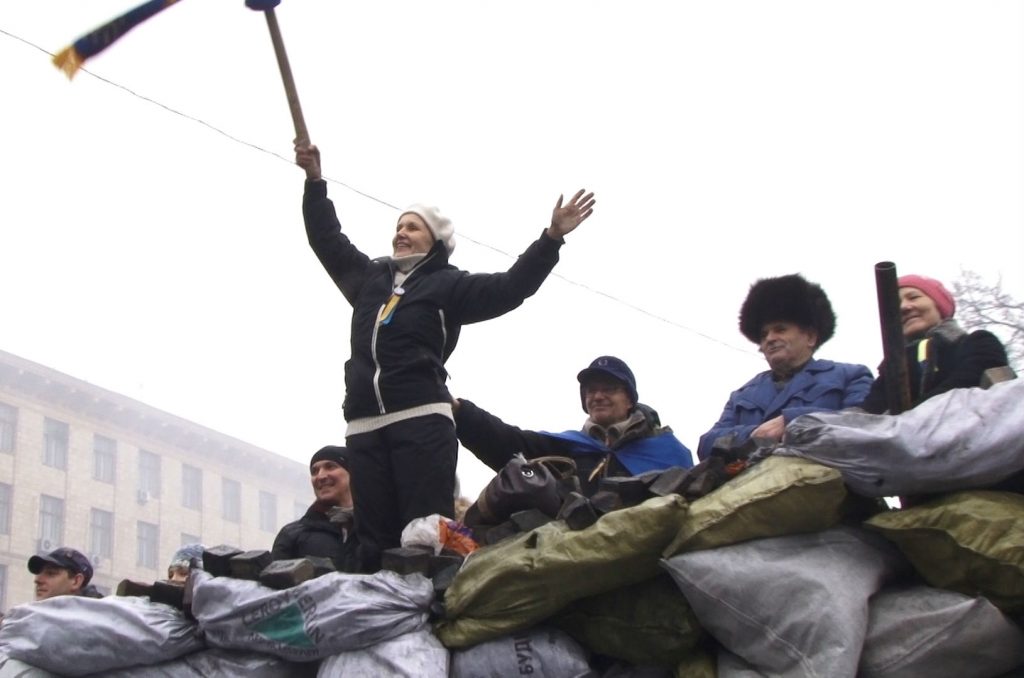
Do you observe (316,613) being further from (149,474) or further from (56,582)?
(149,474)

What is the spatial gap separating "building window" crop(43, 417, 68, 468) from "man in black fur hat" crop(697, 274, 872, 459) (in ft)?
116

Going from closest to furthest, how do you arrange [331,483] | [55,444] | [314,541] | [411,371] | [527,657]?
[527,657]
[411,371]
[314,541]
[331,483]
[55,444]

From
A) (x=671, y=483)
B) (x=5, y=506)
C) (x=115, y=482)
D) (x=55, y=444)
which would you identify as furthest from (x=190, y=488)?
(x=671, y=483)

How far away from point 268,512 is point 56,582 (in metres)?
39.2

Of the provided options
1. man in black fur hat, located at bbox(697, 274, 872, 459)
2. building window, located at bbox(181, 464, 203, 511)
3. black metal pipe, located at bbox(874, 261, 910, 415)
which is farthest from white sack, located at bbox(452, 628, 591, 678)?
building window, located at bbox(181, 464, 203, 511)

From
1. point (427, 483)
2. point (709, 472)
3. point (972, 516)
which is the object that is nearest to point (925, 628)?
point (972, 516)

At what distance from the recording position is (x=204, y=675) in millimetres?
4043

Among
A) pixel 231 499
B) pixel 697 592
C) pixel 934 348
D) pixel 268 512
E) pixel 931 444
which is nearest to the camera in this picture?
pixel 931 444

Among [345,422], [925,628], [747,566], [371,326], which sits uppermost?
[371,326]

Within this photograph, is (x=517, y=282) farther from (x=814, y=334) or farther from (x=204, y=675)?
(x=204, y=675)

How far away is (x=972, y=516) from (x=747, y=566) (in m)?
0.54

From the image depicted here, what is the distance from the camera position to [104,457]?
132 feet

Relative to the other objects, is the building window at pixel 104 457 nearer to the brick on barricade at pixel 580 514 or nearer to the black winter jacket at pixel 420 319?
the black winter jacket at pixel 420 319

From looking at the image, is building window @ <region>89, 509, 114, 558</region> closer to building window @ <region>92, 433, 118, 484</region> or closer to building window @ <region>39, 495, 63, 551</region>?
building window @ <region>92, 433, 118, 484</region>
